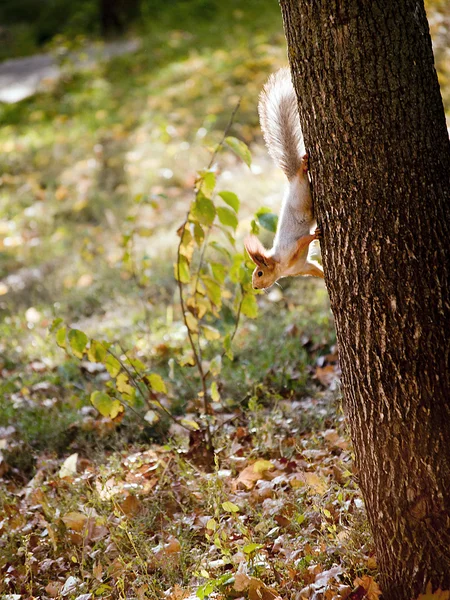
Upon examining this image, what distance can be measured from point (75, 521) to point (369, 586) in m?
1.32

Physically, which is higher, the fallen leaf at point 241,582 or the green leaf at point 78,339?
the green leaf at point 78,339

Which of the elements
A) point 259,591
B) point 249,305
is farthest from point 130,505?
point 249,305

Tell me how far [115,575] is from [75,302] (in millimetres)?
3679

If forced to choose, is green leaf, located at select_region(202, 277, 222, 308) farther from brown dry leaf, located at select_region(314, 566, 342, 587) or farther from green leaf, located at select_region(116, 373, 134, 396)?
brown dry leaf, located at select_region(314, 566, 342, 587)

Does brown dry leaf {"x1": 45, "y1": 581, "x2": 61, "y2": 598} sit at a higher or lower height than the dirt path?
lower

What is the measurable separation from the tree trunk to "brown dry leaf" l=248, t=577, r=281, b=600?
41 cm

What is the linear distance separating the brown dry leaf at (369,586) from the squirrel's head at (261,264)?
3.78ft

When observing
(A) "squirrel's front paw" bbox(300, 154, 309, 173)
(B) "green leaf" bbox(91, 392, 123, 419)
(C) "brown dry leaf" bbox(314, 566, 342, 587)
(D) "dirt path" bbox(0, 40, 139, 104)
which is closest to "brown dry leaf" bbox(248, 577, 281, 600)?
(C) "brown dry leaf" bbox(314, 566, 342, 587)

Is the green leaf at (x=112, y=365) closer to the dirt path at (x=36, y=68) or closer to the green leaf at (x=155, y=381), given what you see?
the green leaf at (x=155, y=381)

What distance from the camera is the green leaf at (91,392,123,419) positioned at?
3193mm

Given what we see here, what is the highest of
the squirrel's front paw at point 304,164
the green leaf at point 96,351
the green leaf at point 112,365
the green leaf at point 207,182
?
the squirrel's front paw at point 304,164

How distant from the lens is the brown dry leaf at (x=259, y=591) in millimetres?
2441

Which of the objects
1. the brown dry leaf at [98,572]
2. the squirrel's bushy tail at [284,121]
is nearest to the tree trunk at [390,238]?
the squirrel's bushy tail at [284,121]

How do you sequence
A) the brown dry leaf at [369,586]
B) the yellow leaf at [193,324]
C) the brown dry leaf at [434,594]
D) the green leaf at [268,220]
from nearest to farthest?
1. the brown dry leaf at [434,594]
2. the brown dry leaf at [369,586]
3. the green leaf at [268,220]
4. the yellow leaf at [193,324]
